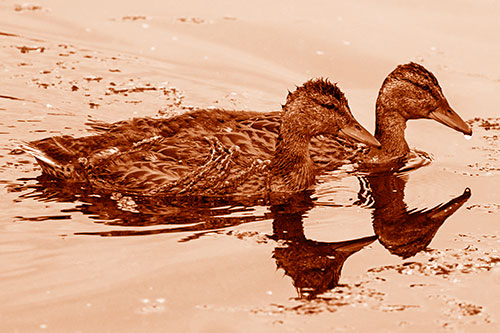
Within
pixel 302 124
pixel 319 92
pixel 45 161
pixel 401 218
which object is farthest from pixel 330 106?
pixel 45 161

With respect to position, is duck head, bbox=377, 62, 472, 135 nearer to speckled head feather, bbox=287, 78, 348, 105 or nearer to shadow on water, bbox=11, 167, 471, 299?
shadow on water, bbox=11, 167, 471, 299

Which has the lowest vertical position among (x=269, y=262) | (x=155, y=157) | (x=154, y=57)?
(x=269, y=262)

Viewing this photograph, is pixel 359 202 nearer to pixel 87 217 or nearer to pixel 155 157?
pixel 155 157

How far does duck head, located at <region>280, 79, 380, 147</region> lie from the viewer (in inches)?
384

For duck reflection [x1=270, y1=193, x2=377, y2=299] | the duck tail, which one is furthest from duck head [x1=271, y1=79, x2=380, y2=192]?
the duck tail

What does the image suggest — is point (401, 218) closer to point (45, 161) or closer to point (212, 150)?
point (212, 150)

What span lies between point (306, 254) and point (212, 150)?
190 centimetres

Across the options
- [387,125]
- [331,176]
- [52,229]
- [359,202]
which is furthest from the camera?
[387,125]

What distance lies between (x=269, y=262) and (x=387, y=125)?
12.2 feet

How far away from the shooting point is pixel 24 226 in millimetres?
8547

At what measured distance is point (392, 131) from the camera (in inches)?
439

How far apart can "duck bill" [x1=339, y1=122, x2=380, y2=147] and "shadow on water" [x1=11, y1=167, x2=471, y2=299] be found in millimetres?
483

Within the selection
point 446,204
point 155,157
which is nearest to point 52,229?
point 155,157

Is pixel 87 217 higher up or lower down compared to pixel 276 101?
lower down
